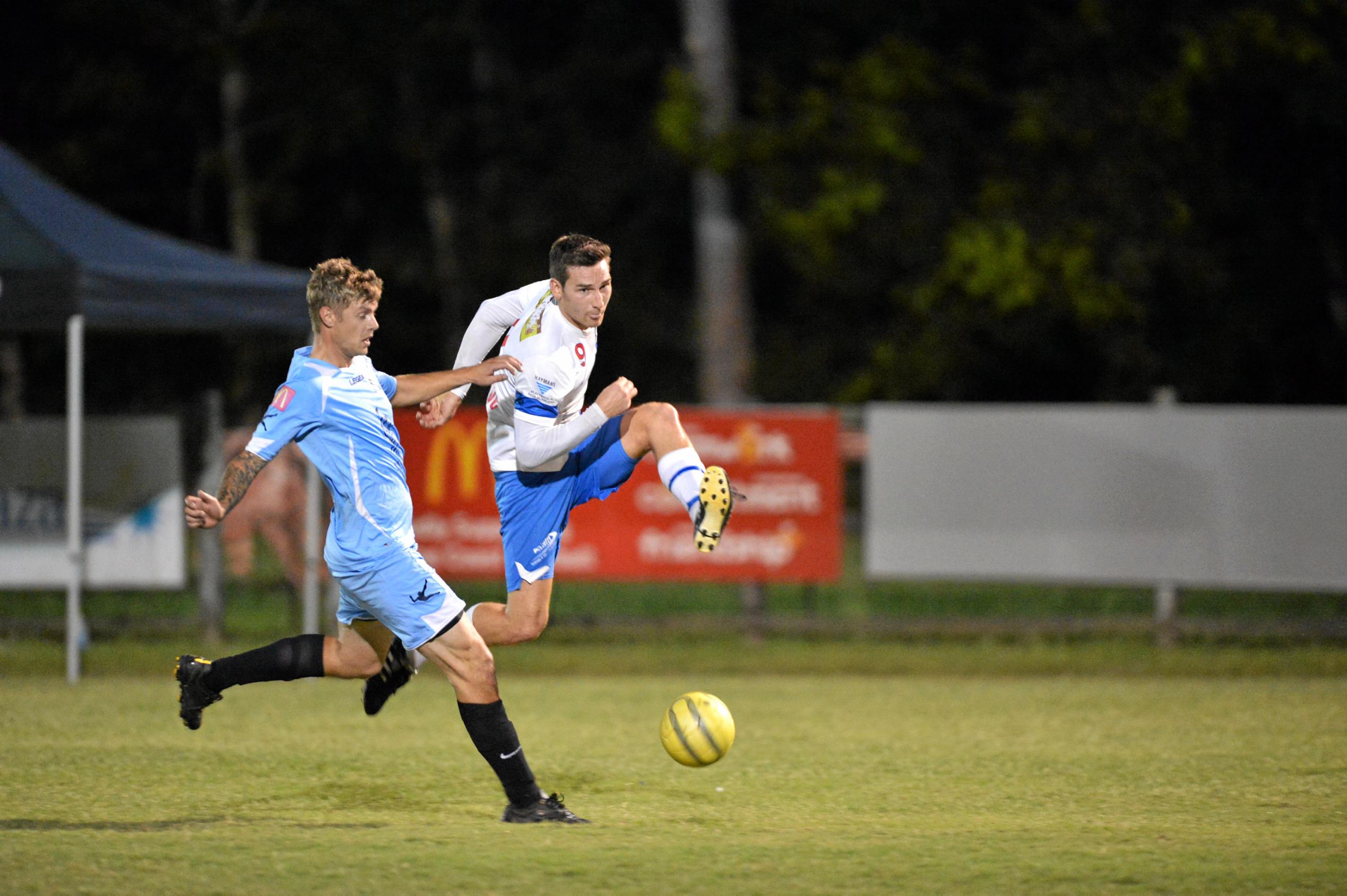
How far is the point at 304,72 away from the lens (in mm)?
29203

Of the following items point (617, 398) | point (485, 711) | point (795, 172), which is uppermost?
point (795, 172)

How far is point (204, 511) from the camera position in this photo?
5914 mm

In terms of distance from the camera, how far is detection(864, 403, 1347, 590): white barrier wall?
12562mm

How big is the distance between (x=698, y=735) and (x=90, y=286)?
6.23 meters

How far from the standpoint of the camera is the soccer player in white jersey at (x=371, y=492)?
6.23 m

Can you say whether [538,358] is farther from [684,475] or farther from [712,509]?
[712,509]

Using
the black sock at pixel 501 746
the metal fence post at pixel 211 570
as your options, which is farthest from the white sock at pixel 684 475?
the metal fence post at pixel 211 570

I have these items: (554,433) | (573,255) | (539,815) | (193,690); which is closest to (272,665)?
(193,690)

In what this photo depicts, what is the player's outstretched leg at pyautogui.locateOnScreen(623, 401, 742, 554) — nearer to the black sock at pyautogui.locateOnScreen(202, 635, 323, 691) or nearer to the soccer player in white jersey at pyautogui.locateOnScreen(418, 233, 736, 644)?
the soccer player in white jersey at pyautogui.locateOnScreen(418, 233, 736, 644)

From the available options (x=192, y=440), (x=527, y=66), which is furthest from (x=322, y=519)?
(x=527, y=66)

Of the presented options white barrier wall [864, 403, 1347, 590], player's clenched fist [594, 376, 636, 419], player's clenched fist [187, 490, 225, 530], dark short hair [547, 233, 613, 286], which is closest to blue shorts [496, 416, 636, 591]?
player's clenched fist [594, 376, 636, 419]

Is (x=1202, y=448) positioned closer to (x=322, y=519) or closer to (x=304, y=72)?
(x=322, y=519)

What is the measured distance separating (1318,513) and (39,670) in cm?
971

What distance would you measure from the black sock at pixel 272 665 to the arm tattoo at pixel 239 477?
85cm
